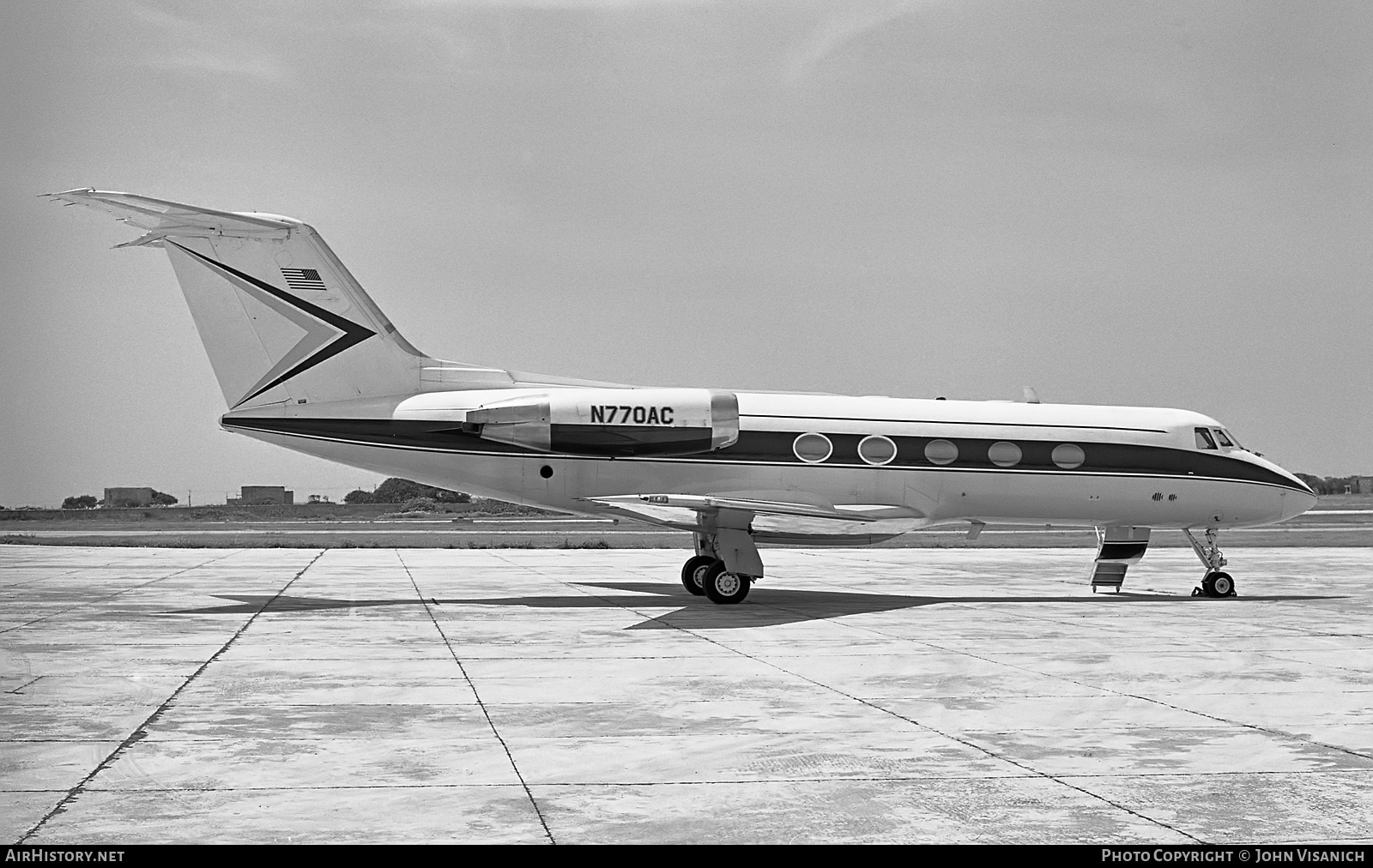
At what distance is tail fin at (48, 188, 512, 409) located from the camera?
17234mm

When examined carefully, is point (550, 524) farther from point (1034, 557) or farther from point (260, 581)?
point (260, 581)

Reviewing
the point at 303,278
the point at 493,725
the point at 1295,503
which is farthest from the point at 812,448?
the point at 493,725

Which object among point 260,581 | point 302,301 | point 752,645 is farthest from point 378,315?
point 752,645

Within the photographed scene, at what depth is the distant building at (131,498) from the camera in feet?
259

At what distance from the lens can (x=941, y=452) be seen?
65.6ft

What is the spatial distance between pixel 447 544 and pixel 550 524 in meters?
20.4

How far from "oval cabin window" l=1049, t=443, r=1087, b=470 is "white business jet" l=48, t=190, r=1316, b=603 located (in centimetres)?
3

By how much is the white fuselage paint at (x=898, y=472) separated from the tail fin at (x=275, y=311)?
0.38 m

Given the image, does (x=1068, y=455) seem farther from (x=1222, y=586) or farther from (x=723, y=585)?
(x=723, y=585)

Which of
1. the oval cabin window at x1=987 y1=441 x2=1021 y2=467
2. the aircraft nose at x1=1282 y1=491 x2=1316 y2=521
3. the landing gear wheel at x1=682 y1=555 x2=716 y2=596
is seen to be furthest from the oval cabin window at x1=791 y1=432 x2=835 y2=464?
the aircraft nose at x1=1282 y1=491 x2=1316 y2=521

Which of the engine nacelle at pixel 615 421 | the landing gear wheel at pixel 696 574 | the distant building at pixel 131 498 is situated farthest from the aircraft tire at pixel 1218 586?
the distant building at pixel 131 498

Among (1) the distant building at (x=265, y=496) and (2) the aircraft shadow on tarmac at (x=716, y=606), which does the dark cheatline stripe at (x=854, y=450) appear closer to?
(2) the aircraft shadow on tarmac at (x=716, y=606)

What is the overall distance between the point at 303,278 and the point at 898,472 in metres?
9.33

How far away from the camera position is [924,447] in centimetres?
1991
